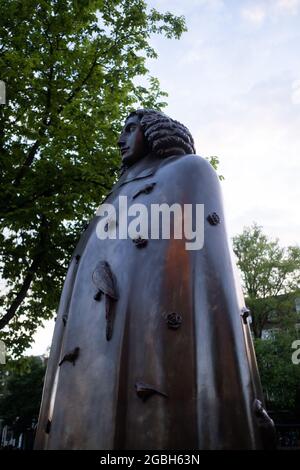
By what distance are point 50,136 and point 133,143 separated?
5.80 metres

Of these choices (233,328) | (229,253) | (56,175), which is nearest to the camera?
(233,328)

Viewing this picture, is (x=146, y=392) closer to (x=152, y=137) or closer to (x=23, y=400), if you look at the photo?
(x=152, y=137)

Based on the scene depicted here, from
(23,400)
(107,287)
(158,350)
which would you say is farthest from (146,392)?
(23,400)

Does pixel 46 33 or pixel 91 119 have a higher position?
pixel 46 33

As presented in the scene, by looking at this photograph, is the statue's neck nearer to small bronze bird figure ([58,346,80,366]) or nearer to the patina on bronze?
the patina on bronze

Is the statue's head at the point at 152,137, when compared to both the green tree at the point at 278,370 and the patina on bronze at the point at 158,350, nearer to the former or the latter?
the patina on bronze at the point at 158,350

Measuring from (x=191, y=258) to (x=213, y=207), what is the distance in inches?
21.6

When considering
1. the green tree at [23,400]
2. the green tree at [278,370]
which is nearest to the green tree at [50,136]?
the green tree at [278,370]

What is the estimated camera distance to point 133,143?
3.87 m

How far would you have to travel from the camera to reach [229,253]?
9.43 feet

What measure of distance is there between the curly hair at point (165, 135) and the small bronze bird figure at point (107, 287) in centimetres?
127
